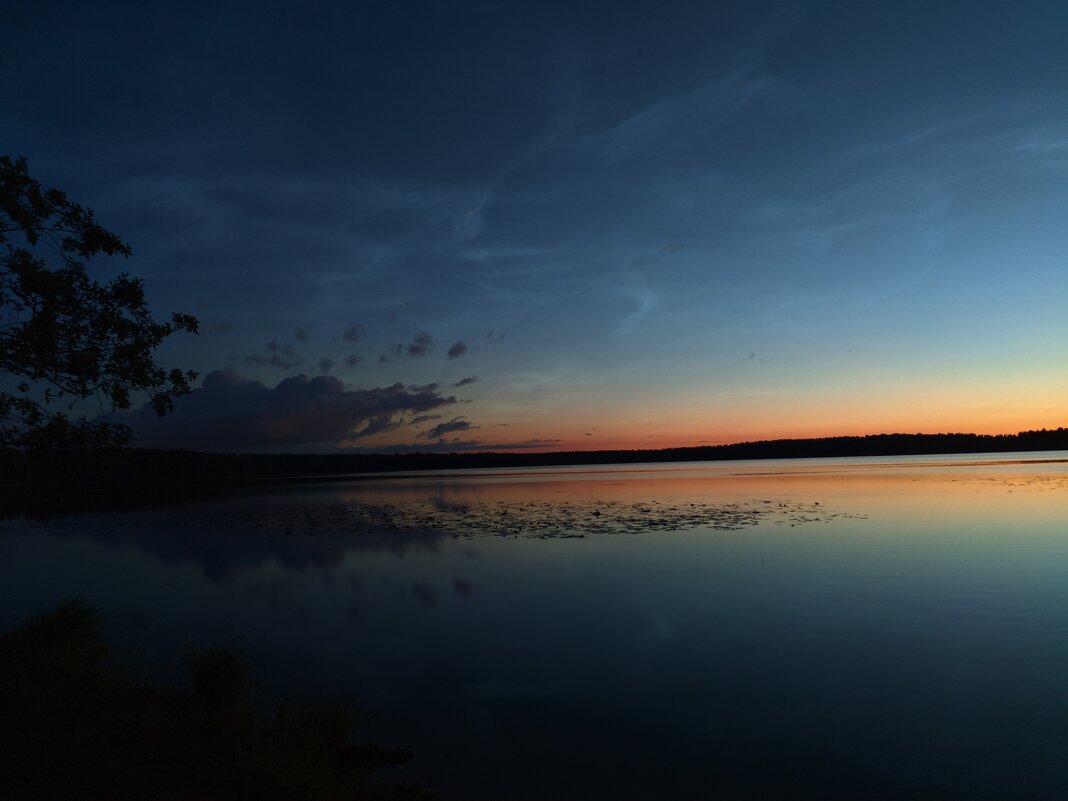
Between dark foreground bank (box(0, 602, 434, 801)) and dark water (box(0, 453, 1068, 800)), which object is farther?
dark water (box(0, 453, 1068, 800))

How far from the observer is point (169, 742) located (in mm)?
8133

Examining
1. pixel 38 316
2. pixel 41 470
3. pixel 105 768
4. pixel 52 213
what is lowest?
pixel 105 768

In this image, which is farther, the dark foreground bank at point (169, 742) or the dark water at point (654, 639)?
the dark water at point (654, 639)

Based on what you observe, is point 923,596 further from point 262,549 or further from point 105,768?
point 262,549

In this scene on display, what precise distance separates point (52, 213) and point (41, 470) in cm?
491

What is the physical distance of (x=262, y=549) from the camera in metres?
27.8

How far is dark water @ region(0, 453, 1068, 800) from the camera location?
8477 millimetres

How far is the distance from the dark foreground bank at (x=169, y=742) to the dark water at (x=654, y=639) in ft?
3.51

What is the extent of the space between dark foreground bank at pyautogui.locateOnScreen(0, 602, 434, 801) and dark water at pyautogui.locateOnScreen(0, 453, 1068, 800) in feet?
3.51

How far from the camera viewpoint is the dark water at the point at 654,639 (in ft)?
27.8

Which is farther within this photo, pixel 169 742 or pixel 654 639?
pixel 654 639

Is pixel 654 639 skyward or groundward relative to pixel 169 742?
groundward

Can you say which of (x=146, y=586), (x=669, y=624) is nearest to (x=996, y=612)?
(x=669, y=624)

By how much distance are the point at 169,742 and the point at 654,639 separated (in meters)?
9.45
